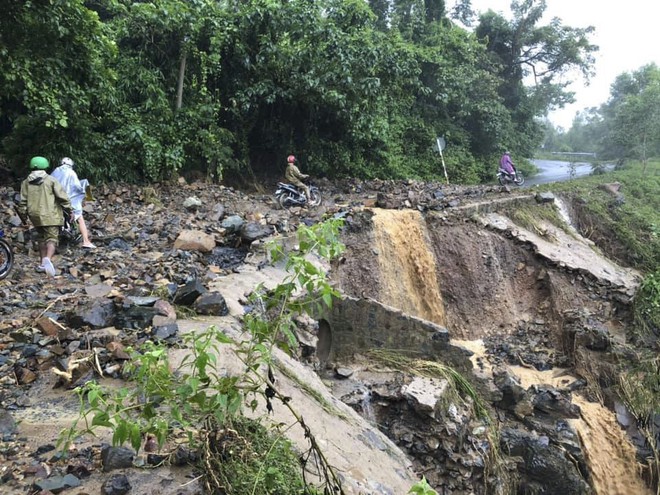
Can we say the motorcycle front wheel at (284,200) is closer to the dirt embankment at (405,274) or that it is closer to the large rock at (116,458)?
the dirt embankment at (405,274)

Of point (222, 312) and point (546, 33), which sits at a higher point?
point (546, 33)

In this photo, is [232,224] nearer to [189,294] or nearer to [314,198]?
[189,294]

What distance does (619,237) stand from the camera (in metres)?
13.5

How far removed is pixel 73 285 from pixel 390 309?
167 inches

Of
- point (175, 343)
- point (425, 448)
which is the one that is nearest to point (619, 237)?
point (425, 448)

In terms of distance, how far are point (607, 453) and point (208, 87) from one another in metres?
12.0

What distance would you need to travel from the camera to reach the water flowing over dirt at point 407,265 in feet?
30.6

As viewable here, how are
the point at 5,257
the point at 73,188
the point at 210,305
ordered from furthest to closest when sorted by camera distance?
the point at 73,188 → the point at 5,257 → the point at 210,305

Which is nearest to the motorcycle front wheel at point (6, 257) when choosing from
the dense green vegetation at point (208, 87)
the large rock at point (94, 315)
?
the large rock at point (94, 315)

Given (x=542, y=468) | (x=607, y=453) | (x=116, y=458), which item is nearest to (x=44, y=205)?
(x=116, y=458)

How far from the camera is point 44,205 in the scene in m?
5.96

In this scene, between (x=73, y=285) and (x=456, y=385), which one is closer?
(x=73, y=285)

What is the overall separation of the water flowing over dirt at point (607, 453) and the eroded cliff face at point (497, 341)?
0.02 m

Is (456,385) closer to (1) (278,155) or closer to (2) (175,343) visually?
(2) (175,343)
